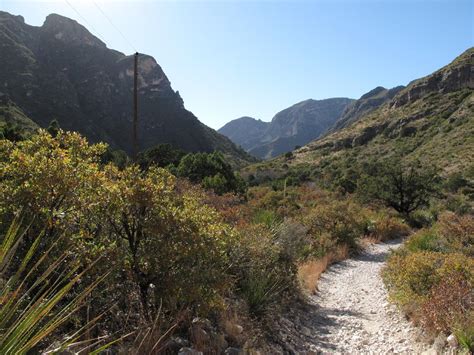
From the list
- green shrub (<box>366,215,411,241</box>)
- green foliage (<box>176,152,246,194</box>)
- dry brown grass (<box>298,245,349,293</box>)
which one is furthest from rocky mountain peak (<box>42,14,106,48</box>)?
dry brown grass (<box>298,245,349,293</box>)

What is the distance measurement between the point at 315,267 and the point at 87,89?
373ft

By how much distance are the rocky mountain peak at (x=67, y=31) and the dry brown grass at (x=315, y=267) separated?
13187 centimetres

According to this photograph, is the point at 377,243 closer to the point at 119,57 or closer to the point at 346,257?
the point at 346,257

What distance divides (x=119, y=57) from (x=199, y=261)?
13941 cm

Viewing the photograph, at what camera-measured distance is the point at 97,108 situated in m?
105

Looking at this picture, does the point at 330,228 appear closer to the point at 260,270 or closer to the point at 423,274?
the point at 423,274

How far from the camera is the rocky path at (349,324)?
5.66 m

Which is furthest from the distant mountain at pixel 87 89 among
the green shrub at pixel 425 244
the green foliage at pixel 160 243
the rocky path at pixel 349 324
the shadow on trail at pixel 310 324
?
the green foliage at pixel 160 243

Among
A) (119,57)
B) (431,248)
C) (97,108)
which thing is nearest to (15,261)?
(431,248)

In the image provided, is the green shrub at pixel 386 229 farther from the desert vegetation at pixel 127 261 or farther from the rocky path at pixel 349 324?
the desert vegetation at pixel 127 261

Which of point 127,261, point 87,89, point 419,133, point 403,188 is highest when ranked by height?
point 87,89

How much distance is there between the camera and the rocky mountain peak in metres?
123

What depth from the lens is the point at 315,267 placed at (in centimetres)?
1030

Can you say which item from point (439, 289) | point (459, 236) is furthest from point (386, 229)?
point (439, 289)
